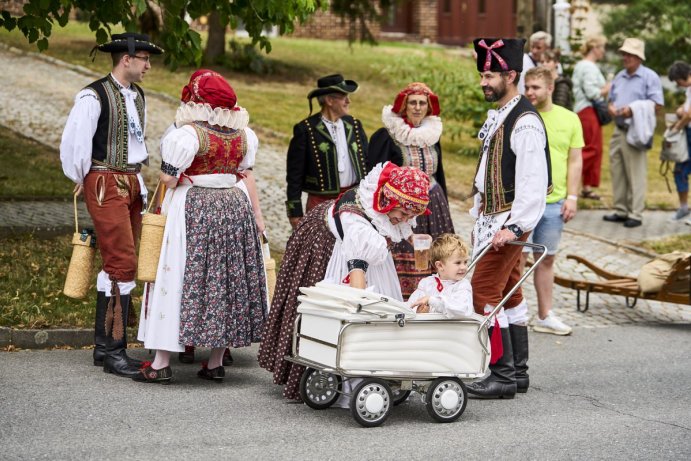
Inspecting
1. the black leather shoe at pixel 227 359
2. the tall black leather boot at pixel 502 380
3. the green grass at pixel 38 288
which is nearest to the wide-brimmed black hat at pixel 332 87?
the black leather shoe at pixel 227 359

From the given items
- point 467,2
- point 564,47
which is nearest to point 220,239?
point 564,47

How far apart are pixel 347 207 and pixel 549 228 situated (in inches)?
118

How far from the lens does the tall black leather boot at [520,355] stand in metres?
7.78

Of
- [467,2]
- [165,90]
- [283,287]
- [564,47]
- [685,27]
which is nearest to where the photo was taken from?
[283,287]

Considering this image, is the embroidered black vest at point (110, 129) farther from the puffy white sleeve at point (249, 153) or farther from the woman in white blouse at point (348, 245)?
the woman in white blouse at point (348, 245)

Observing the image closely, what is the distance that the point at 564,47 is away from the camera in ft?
54.6

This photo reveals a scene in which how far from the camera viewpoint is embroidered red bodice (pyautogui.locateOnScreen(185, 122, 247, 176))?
24.1ft

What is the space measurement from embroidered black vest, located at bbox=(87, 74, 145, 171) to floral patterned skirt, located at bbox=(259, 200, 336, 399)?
129cm

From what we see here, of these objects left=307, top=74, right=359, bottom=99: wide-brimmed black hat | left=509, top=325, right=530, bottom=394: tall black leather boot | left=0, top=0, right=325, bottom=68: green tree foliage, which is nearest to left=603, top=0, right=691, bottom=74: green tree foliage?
left=0, top=0, right=325, bottom=68: green tree foliage

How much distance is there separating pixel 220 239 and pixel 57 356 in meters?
1.62

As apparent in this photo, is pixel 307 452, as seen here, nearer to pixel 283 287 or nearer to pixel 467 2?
pixel 283 287

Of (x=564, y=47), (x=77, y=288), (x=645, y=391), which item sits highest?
(x=564, y=47)

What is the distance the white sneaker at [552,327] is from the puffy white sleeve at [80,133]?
422 cm

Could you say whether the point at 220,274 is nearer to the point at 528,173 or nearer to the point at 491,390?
the point at 491,390
